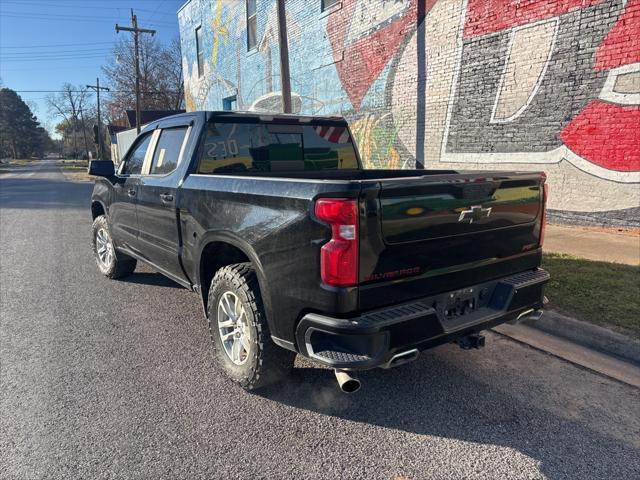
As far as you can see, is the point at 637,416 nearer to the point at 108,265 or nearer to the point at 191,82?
the point at 108,265

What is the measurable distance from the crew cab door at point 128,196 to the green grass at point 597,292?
14.3ft

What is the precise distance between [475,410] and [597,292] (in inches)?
97.3

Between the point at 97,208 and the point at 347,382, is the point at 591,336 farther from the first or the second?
the point at 97,208

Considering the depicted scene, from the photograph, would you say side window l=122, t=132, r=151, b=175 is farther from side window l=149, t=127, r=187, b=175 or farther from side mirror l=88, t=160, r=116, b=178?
side window l=149, t=127, r=187, b=175

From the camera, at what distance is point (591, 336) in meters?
3.62

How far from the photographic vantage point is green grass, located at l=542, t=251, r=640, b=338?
149 inches

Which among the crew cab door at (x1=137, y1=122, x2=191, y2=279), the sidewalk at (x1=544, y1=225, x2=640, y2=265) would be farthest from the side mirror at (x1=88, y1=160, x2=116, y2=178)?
the sidewalk at (x1=544, y1=225, x2=640, y2=265)

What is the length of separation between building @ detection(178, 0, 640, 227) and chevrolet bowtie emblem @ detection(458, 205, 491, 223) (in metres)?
5.54

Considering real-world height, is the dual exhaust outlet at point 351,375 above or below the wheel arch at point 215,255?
below

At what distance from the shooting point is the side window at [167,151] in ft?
12.9

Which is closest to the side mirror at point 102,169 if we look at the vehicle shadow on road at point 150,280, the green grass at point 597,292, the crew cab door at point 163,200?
the crew cab door at point 163,200

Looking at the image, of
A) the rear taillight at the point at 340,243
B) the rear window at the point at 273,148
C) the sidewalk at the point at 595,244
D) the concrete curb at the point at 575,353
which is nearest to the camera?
the rear taillight at the point at 340,243

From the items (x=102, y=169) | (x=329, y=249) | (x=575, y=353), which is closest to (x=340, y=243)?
(x=329, y=249)

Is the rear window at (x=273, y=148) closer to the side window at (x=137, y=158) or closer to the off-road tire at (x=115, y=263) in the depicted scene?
the side window at (x=137, y=158)
